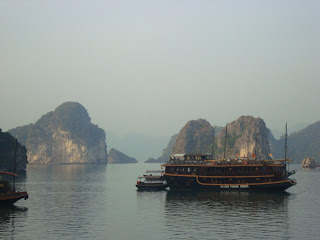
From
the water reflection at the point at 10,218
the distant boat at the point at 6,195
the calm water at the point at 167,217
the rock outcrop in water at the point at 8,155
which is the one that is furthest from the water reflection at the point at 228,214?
the rock outcrop in water at the point at 8,155

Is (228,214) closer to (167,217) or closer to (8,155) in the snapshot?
(167,217)

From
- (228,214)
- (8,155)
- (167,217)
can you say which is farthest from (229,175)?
(8,155)

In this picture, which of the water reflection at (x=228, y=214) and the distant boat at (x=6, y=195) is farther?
the distant boat at (x=6, y=195)

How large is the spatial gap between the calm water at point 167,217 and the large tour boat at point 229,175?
259 centimetres

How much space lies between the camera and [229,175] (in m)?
79.6

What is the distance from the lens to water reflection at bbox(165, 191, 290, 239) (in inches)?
1704

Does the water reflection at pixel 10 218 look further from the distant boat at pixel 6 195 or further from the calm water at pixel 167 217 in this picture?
the distant boat at pixel 6 195

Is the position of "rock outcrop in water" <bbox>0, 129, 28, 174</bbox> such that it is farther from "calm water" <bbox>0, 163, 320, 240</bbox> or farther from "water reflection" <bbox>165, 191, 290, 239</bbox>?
"water reflection" <bbox>165, 191, 290, 239</bbox>

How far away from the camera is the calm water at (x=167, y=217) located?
42938mm

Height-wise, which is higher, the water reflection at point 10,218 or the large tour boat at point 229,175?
the large tour boat at point 229,175

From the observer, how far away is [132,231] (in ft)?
146

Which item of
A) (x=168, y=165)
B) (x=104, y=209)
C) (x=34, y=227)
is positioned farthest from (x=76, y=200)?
(x=34, y=227)

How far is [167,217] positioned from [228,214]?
7.21 m

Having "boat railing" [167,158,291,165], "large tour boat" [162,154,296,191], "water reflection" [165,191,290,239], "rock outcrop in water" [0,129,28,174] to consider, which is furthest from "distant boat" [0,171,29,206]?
Result: "rock outcrop in water" [0,129,28,174]
